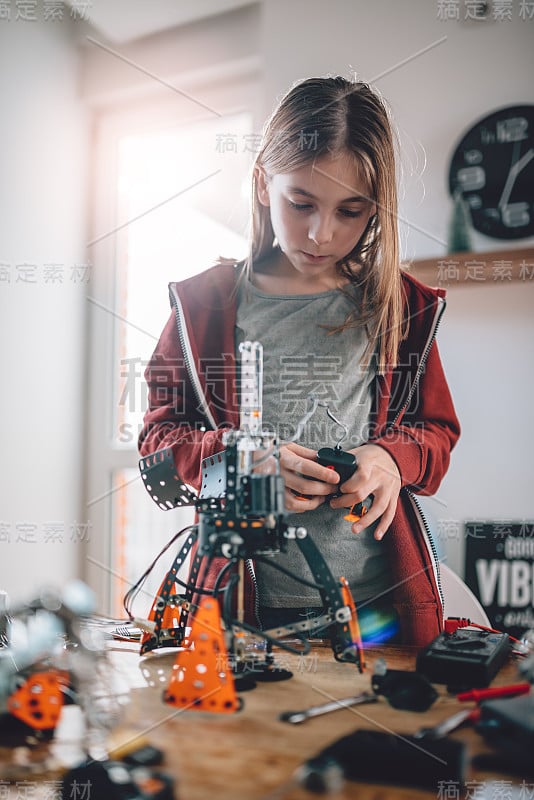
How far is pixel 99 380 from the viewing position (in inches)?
66.5

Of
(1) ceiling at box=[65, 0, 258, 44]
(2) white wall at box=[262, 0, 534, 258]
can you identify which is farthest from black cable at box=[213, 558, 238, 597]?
(1) ceiling at box=[65, 0, 258, 44]

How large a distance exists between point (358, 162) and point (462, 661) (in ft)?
2.19

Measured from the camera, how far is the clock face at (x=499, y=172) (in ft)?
4.75

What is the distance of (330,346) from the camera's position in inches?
39.5

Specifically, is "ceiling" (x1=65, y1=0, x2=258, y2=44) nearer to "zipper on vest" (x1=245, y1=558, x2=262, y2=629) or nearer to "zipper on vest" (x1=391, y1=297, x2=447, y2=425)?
"zipper on vest" (x1=391, y1=297, x2=447, y2=425)

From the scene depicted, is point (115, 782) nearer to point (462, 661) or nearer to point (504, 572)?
point (462, 661)

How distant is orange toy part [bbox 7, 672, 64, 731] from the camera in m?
0.51

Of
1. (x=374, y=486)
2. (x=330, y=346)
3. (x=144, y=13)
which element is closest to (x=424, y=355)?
(x=330, y=346)

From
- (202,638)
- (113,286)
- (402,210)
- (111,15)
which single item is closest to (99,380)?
(113,286)

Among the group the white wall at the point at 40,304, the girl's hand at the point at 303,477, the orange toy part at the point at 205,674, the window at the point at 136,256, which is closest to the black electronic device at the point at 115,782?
the orange toy part at the point at 205,674

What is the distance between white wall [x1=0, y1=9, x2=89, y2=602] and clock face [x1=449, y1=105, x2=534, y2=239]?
0.97 metres

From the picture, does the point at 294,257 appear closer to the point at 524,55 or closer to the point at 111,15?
the point at 524,55

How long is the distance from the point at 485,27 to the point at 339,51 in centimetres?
32

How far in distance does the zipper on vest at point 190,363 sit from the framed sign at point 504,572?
764 mm
